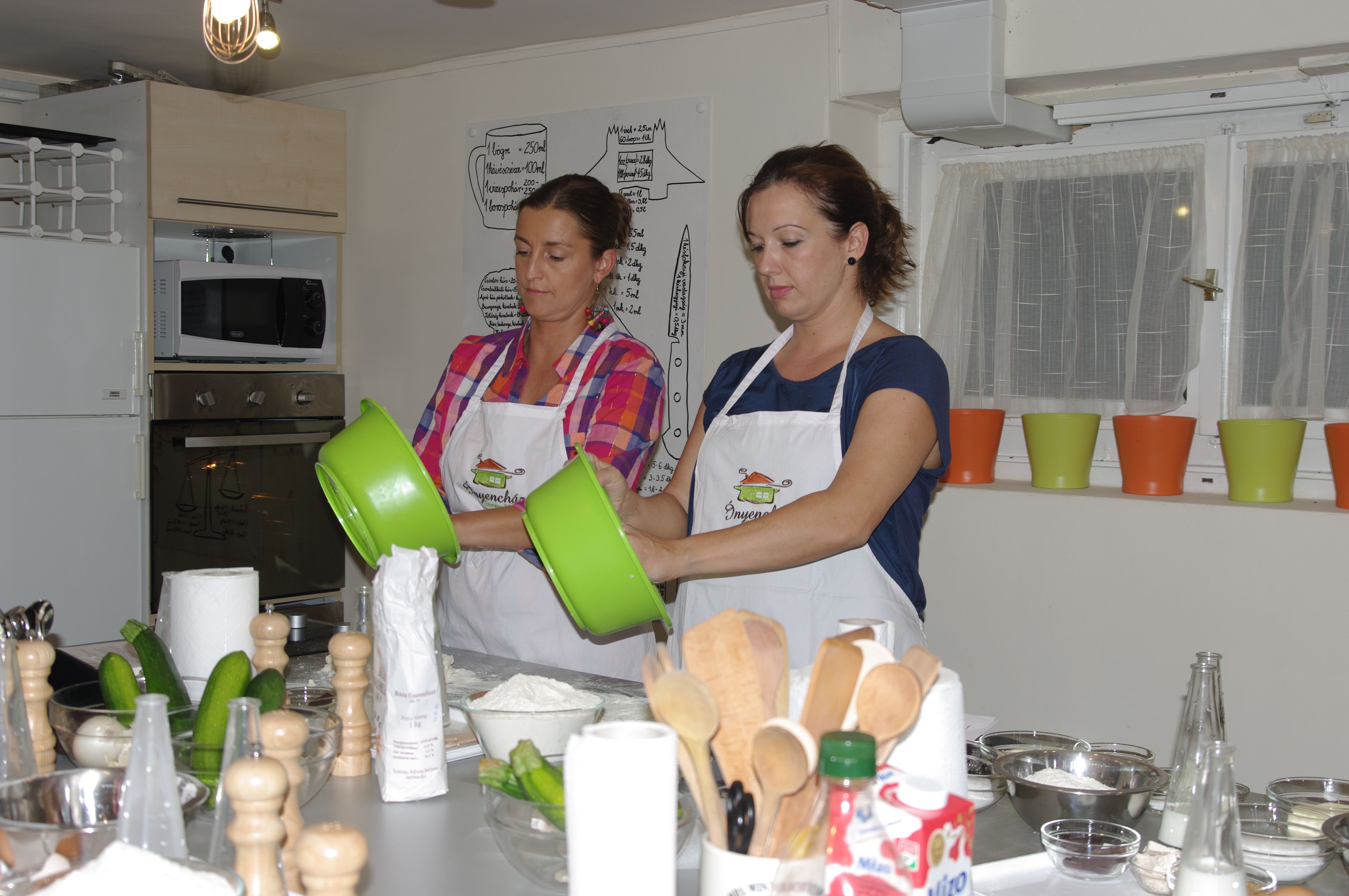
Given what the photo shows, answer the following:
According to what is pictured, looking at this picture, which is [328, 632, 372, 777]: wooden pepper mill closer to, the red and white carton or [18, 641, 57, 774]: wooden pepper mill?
[18, 641, 57, 774]: wooden pepper mill

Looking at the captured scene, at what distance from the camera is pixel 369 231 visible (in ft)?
11.6

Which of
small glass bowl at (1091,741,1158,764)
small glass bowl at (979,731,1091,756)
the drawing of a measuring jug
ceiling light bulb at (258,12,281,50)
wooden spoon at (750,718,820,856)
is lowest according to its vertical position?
small glass bowl at (979,731,1091,756)

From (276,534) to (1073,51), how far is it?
96.1 inches

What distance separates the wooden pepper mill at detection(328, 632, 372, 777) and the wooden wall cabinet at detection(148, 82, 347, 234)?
227cm

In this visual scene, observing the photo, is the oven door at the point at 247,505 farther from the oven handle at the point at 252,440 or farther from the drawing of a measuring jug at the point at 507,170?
the drawing of a measuring jug at the point at 507,170

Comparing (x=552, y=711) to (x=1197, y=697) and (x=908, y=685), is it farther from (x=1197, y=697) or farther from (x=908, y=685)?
(x=1197, y=697)

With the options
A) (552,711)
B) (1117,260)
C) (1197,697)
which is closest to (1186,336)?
(1117,260)

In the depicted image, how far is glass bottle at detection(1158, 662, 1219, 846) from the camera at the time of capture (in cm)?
103

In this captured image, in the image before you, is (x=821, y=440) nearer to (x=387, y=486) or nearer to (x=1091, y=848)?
(x=387, y=486)

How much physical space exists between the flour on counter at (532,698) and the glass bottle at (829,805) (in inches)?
20.1

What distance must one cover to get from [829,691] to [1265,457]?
1.84 metres

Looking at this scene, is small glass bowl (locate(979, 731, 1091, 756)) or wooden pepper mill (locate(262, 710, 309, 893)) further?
small glass bowl (locate(979, 731, 1091, 756))

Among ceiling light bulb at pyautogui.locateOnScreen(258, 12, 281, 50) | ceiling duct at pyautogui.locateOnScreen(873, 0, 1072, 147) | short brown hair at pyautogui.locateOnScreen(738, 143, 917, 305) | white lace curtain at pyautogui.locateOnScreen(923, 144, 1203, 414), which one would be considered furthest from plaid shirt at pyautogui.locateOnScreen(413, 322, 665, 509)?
A: white lace curtain at pyautogui.locateOnScreen(923, 144, 1203, 414)

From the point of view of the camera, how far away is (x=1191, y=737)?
1.06m
